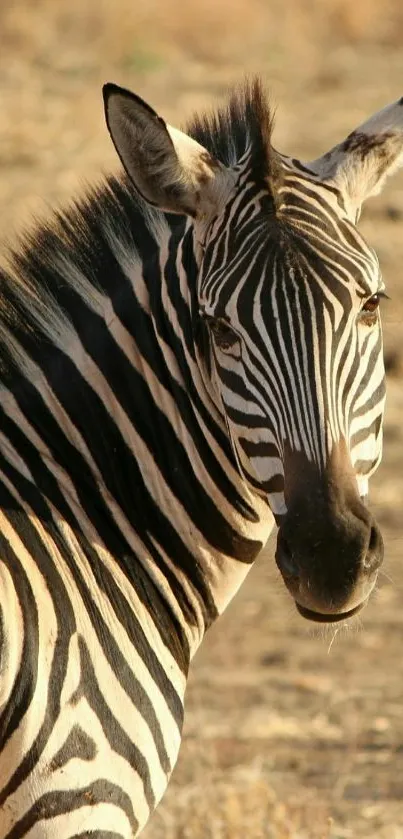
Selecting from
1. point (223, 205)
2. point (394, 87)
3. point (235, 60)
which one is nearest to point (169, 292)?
point (223, 205)

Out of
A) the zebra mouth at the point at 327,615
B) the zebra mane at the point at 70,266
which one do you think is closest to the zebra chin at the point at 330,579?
the zebra mouth at the point at 327,615

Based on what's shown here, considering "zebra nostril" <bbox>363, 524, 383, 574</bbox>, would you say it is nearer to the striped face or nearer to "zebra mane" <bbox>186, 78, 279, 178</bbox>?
the striped face

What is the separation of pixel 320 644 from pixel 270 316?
5.28 m

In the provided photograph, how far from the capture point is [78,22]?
23.3 metres

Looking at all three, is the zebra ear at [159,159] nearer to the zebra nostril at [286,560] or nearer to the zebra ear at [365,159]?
the zebra ear at [365,159]

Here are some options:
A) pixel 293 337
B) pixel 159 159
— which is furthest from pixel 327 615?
pixel 159 159

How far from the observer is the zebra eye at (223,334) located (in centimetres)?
423

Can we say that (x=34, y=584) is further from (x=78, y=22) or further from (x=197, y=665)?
(x=78, y=22)

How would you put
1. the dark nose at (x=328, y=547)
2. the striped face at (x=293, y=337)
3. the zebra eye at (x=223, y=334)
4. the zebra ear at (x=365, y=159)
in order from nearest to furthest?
the dark nose at (x=328, y=547)
the striped face at (x=293, y=337)
the zebra eye at (x=223, y=334)
the zebra ear at (x=365, y=159)

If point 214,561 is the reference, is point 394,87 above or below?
below

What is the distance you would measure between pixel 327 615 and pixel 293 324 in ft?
2.66

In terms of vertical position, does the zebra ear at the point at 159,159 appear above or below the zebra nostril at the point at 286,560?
above

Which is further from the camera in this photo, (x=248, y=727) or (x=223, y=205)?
(x=248, y=727)

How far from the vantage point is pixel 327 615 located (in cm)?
399
